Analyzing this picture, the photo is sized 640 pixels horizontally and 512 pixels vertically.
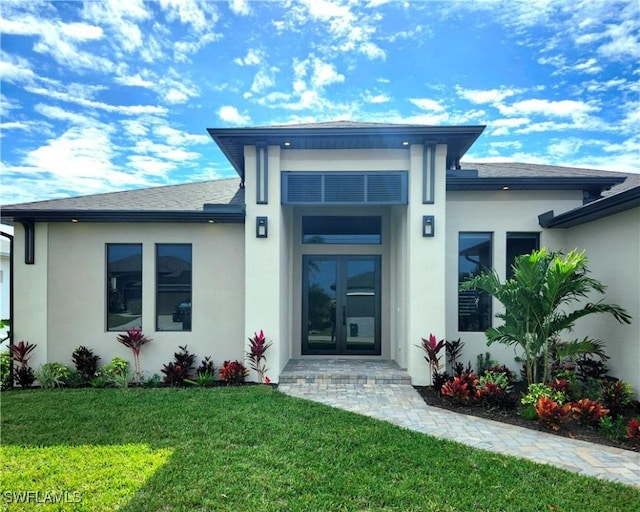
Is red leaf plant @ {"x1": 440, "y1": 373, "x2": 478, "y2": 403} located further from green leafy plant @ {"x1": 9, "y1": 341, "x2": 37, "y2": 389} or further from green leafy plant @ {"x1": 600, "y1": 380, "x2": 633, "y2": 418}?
green leafy plant @ {"x1": 9, "y1": 341, "x2": 37, "y2": 389}

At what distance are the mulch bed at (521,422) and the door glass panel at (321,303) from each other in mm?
2939

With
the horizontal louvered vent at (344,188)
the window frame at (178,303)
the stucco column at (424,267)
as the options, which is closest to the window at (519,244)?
the stucco column at (424,267)

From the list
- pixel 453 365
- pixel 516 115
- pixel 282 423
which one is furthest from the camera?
pixel 516 115

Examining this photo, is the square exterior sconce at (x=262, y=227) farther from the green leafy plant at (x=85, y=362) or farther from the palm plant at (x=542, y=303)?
the green leafy plant at (x=85, y=362)

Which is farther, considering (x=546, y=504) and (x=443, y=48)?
(x=443, y=48)

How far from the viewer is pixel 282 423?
4.98 metres

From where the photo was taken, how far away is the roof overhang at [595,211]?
534 centimetres

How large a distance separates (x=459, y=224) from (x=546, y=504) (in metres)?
5.50

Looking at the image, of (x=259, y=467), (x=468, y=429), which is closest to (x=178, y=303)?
(x=259, y=467)

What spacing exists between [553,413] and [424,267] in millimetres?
3070

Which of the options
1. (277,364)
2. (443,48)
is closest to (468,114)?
(443,48)

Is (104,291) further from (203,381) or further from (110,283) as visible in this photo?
(203,381)

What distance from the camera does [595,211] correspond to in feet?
20.2

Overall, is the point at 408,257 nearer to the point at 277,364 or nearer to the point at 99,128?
the point at 277,364
